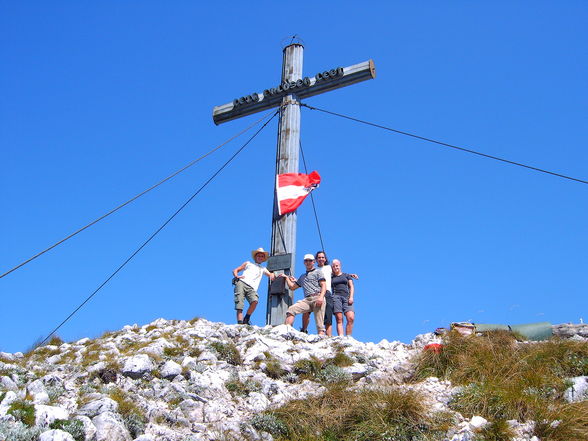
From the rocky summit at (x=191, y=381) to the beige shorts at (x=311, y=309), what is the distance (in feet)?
2.77

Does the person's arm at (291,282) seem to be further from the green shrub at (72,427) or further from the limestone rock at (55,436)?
the limestone rock at (55,436)

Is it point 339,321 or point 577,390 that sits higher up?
point 339,321

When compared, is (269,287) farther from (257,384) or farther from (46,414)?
(46,414)

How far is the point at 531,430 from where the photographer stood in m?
7.03

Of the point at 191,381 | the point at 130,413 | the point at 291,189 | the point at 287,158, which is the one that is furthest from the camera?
the point at 287,158

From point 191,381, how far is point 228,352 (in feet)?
3.63

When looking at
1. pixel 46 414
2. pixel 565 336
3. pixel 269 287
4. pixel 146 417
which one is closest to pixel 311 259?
pixel 269 287

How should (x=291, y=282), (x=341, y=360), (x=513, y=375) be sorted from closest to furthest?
1. (x=513, y=375)
2. (x=341, y=360)
3. (x=291, y=282)

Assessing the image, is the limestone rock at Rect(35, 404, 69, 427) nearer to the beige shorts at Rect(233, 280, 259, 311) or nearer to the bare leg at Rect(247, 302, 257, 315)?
the beige shorts at Rect(233, 280, 259, 311)

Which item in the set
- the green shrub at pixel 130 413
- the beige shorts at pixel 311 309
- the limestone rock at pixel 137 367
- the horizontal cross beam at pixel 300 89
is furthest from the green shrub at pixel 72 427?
the horizontal cross beam at pixel 300 89

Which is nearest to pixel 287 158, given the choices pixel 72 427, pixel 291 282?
pixel 291 282

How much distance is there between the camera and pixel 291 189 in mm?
13773

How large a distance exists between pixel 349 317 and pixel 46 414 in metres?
5.94

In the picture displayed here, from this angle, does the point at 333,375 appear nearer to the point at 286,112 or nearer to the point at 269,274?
the point at 269,274
